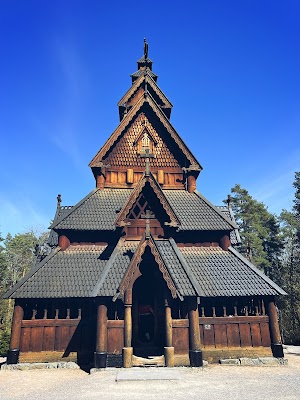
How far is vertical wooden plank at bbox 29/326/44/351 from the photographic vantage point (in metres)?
12.3

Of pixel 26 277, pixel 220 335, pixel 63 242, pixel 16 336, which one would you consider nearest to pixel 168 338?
pixel 220 335

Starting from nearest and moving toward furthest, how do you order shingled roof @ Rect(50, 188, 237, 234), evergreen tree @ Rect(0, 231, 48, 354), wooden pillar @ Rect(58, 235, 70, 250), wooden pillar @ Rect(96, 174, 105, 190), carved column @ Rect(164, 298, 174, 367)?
carved column @ Rect(164, 298, 174, 367)
wooden pillar @ Rect(58, 235, 70, 250)
shingled roof @ Rect(50, 188, 237, 234)
wooden pillar @ Rect(96, 174, 105, 190)
evergreen tree @ Rect(0, 231, 48, 354)

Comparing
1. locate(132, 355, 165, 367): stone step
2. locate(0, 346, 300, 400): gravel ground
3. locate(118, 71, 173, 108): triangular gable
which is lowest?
locate(0, 346, 300, 400): gravel ground

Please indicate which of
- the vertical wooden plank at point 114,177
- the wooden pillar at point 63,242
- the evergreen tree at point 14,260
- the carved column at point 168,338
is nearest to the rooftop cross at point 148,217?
the carved column at point 168,338

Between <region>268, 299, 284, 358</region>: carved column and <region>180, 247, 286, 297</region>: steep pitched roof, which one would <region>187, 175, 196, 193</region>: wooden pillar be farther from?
<region>268, 299, 284, 358</region>: carved column

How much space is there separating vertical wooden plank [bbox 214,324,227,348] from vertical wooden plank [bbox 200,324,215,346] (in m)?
0.14

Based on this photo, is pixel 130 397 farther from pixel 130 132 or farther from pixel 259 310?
pixel 130 132

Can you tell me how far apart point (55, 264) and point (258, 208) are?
43.4 m

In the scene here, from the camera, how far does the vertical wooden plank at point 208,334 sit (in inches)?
497

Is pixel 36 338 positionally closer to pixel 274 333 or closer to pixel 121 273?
pixel 121 273

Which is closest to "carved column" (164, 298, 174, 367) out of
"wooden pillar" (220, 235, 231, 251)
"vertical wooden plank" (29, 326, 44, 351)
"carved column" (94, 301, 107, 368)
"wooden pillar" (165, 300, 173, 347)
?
"wooden pillar" (165, 300, 173, 347)

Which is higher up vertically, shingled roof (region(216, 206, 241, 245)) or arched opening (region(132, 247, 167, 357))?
shingled roof (region(216, 206, 241, 245))

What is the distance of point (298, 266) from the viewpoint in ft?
124

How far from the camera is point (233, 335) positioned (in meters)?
12.8
